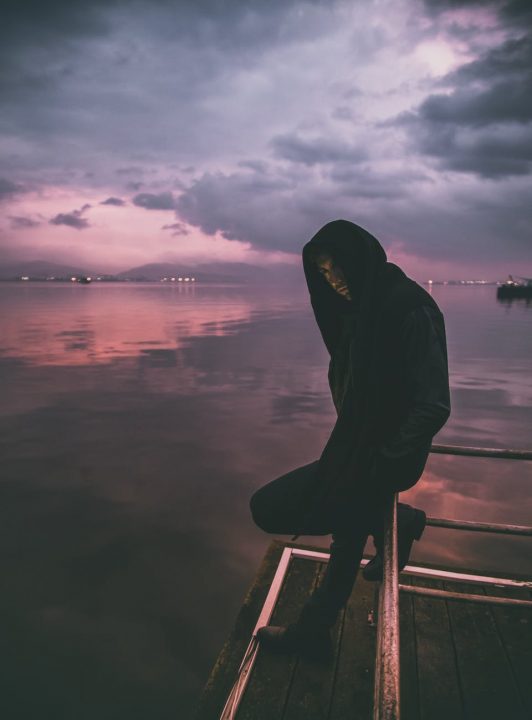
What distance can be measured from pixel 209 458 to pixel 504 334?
29565 mm

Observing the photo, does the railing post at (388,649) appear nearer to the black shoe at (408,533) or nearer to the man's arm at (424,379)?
the man's arm at (424,379)

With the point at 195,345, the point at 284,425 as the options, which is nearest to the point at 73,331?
the point at 195,345

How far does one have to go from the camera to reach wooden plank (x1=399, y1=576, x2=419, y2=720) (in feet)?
9.21

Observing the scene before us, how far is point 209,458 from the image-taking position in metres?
9.24

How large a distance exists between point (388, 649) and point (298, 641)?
1.90 meters

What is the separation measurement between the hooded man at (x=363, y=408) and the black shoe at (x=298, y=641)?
3 centimetres

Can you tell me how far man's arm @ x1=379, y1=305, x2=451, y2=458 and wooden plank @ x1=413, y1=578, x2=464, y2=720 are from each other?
6.08ft

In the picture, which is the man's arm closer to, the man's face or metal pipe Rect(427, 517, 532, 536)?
the man's face

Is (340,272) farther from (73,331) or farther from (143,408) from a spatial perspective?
(73,331)

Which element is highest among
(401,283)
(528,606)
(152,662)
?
(401,283)

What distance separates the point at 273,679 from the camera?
2926 mm

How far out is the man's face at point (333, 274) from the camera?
2.77 metres

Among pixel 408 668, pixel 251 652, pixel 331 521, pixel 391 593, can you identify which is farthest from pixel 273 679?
pixel 391 593

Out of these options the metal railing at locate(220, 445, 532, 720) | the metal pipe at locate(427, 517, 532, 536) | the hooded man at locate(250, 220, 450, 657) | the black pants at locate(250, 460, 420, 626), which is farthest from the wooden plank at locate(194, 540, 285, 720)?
the metal pipe at locate(427, 517, 532, 536)
